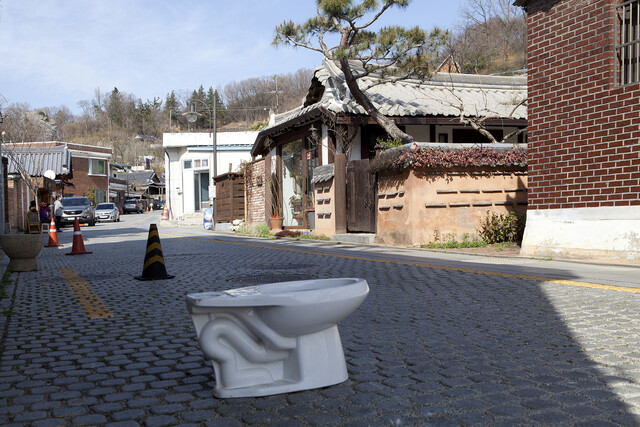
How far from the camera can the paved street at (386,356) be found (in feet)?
10.1

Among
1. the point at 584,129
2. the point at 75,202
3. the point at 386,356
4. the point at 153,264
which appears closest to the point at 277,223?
the point at 584,129

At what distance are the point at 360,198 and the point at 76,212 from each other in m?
25.6

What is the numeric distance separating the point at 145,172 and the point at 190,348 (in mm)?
100408

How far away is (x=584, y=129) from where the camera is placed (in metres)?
10.3

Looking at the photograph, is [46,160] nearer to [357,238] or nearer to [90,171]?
[90,171]

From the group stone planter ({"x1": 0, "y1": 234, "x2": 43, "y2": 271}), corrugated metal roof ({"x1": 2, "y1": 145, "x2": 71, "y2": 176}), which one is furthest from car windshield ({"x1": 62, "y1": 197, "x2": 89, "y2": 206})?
stone planter ({"x1": 0, "y1": 234, "x2": 43, "y2": 271})

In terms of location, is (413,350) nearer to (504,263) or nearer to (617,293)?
(617,293)

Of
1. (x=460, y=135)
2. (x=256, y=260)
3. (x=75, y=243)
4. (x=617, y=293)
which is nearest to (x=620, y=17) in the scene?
(x=617, y=293)

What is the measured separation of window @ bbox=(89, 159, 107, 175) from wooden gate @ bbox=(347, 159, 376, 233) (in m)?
56.7

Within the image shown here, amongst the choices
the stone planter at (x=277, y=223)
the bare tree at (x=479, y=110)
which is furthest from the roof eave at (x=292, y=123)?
the bare tree at (x=479, y=110)

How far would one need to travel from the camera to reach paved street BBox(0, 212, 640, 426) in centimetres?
307

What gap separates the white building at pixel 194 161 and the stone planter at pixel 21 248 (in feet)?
112

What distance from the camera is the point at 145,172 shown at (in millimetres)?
100625

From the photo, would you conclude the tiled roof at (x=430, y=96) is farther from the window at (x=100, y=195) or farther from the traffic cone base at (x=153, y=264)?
the window at (x=100, y=195)
